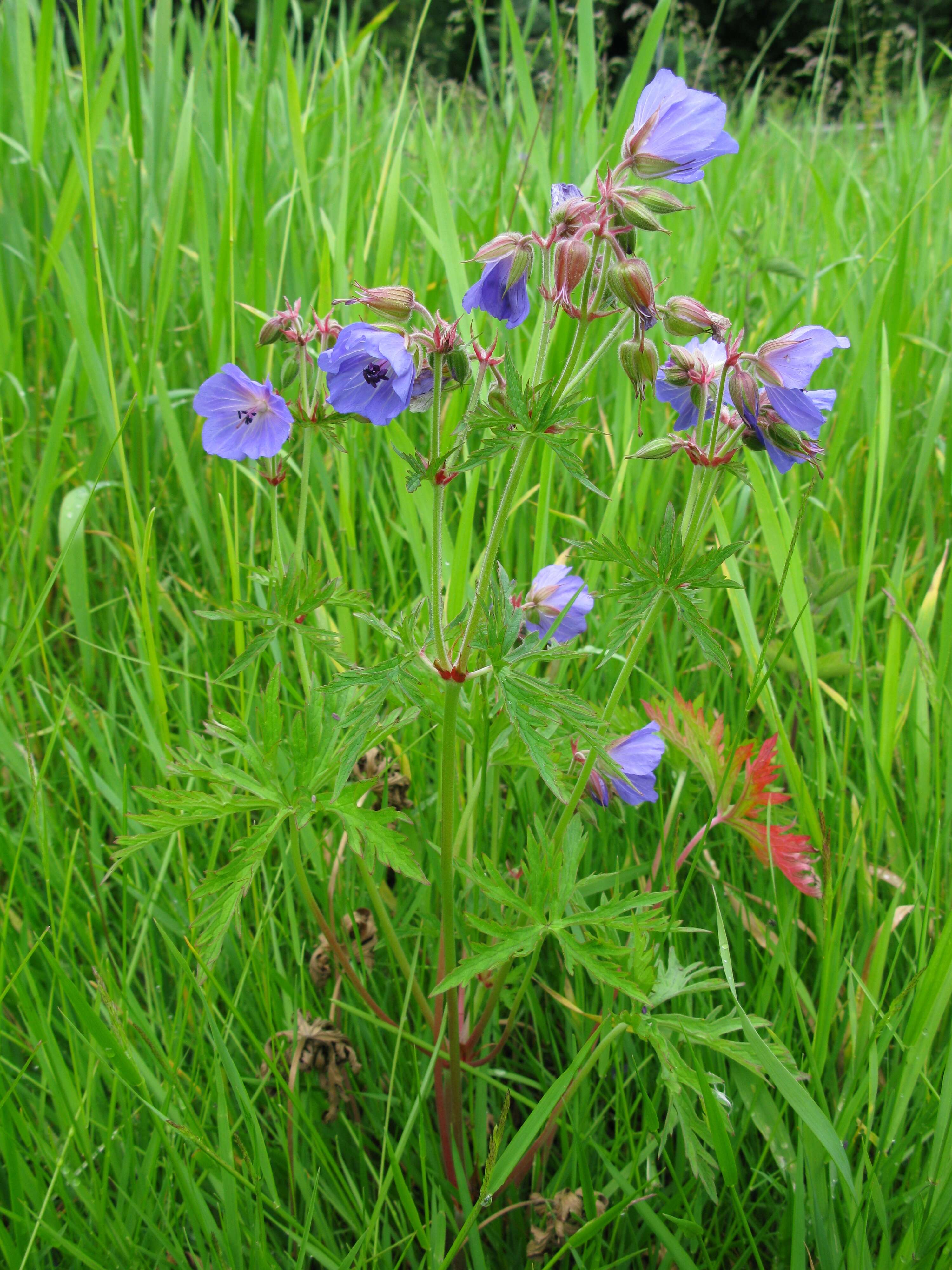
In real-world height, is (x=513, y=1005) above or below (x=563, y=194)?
below

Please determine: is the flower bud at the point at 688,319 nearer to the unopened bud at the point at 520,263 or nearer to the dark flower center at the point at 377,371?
the unopened bud at the point at 520,263

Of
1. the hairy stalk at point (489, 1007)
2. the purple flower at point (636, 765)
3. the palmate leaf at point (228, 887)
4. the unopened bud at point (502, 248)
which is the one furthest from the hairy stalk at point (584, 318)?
the hairy stalk at point (489, 1007)

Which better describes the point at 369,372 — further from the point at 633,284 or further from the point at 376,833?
the point at 376,833

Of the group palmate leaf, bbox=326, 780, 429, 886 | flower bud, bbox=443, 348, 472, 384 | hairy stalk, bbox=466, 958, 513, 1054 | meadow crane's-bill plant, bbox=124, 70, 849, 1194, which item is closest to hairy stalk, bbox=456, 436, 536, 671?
meadow crane's-bill plant, bbox=124, 70, 849, 1194

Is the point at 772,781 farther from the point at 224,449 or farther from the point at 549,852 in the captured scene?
the point at 224,449

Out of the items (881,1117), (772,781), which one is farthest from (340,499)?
(881,1117)

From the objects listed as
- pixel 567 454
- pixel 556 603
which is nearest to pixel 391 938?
pixel 556 603
